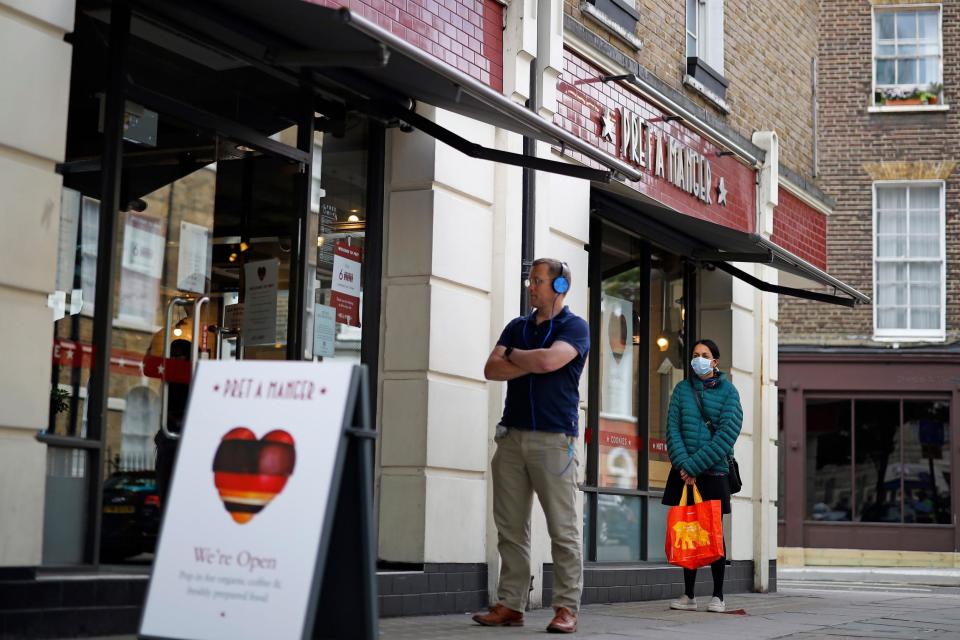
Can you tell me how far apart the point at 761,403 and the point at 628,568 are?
369 centimetres

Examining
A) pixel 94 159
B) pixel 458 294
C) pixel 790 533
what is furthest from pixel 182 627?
pixel 790 533

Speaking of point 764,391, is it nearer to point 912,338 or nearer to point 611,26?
→ point 611,26

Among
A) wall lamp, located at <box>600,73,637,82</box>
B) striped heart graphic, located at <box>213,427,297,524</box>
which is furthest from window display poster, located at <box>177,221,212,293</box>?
wall lamp, located at <box>600,73,637,82</box>

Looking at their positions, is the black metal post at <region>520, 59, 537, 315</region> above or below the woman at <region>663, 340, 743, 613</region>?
above

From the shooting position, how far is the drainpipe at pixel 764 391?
559 inches

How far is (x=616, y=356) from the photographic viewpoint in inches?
481

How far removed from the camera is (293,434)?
16.4ft

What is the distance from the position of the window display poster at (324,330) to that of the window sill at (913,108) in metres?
18.5

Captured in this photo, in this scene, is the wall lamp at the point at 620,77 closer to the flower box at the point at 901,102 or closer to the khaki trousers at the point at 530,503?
the khaki trousers at the point at 530,503

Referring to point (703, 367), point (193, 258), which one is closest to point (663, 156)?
point (703, 367)

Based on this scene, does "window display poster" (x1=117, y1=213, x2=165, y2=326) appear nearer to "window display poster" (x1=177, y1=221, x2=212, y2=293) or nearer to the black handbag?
"window display poster" (x1=177, y1=221, x2=212, y2=293)

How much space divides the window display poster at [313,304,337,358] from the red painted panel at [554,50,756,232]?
262 cm

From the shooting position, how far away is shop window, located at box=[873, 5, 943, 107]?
24797 millimetres

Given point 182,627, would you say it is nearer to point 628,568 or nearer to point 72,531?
point 72,531
